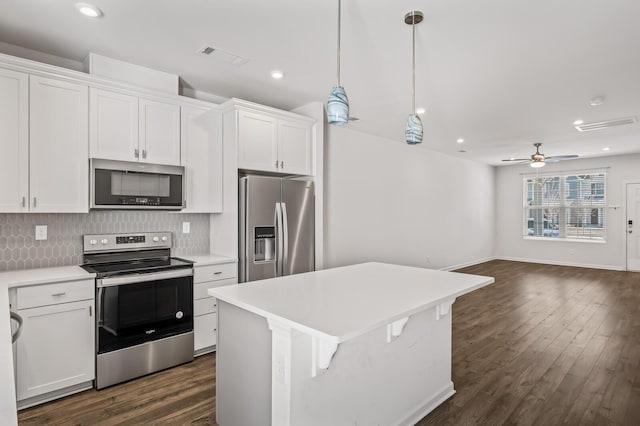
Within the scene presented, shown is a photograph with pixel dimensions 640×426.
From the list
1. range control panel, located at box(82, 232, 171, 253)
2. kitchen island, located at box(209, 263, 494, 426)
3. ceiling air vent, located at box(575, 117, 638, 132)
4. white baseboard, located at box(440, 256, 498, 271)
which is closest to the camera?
kitchen island, located at box(209, 263, 494, 426)

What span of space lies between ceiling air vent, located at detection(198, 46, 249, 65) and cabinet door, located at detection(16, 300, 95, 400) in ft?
7.04

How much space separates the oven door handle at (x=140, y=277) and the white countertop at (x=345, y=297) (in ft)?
3.86

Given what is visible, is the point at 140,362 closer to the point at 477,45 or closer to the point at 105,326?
the point at 105,326

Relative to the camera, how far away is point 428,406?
2.42 metres

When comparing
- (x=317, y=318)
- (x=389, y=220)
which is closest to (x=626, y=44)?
(x=317, y=318)

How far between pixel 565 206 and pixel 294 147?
8110 mm

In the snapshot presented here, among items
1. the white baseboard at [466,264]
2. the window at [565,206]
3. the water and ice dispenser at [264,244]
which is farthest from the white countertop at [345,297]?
the window at [565,206]

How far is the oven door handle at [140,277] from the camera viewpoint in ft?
8.91

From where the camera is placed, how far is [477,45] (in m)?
2.75

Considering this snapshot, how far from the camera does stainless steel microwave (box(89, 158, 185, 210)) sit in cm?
293

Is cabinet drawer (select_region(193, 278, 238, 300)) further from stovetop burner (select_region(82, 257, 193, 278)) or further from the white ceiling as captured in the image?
the white ceiling

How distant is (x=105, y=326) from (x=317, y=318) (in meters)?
2.09

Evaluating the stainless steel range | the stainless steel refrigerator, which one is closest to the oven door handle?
the stainless steel range

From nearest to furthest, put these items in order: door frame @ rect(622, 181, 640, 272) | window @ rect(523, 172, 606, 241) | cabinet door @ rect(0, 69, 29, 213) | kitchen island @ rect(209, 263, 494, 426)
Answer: kitchen island @ rect(209, 263, 494, 426)
cabinet door @ rect(0, 69, 29, 213)
door frame @ rect(622, 181, 640, 272)
window @ rect(523, 172, 606, 241)
